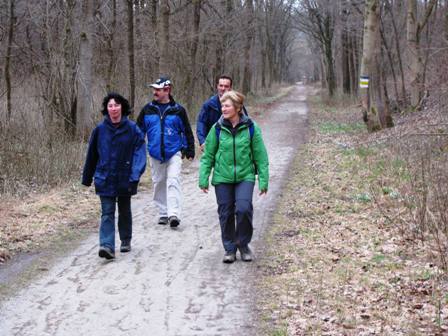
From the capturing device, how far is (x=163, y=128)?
8562 mm

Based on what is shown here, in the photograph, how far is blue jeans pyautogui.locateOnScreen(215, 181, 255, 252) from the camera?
270 inches

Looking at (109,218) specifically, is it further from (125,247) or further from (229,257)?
(229,257)

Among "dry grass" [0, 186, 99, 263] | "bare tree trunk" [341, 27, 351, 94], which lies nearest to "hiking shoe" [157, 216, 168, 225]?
"dry grass" [0, 186, 99, 263]

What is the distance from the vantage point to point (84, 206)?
10.2 metres

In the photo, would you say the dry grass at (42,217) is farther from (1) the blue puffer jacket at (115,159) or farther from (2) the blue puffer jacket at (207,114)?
(2) the blue puffer jacket at (207,114)

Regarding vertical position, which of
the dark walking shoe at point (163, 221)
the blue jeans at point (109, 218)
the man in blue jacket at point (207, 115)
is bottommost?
the dark walking shoe at point (163, 221)

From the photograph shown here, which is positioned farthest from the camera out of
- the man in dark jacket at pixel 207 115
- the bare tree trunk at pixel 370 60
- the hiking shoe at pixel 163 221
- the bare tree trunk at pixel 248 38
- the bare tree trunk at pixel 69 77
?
the bare tree trunk at pixel 248 38

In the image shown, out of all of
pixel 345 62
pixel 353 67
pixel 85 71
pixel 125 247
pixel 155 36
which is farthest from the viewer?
pixel 353 67

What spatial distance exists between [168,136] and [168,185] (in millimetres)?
674

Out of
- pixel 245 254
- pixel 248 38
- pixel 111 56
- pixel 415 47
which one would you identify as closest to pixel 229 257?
pixel 245 254

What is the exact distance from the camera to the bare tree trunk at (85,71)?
1559 cm

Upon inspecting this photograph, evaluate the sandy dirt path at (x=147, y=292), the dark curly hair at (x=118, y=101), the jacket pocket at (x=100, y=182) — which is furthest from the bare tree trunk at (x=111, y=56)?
the jacket pocket at (x=100, y=182)

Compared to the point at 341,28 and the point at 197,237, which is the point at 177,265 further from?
the point at 341,28

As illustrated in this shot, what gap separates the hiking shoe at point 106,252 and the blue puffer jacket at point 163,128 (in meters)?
1.87
